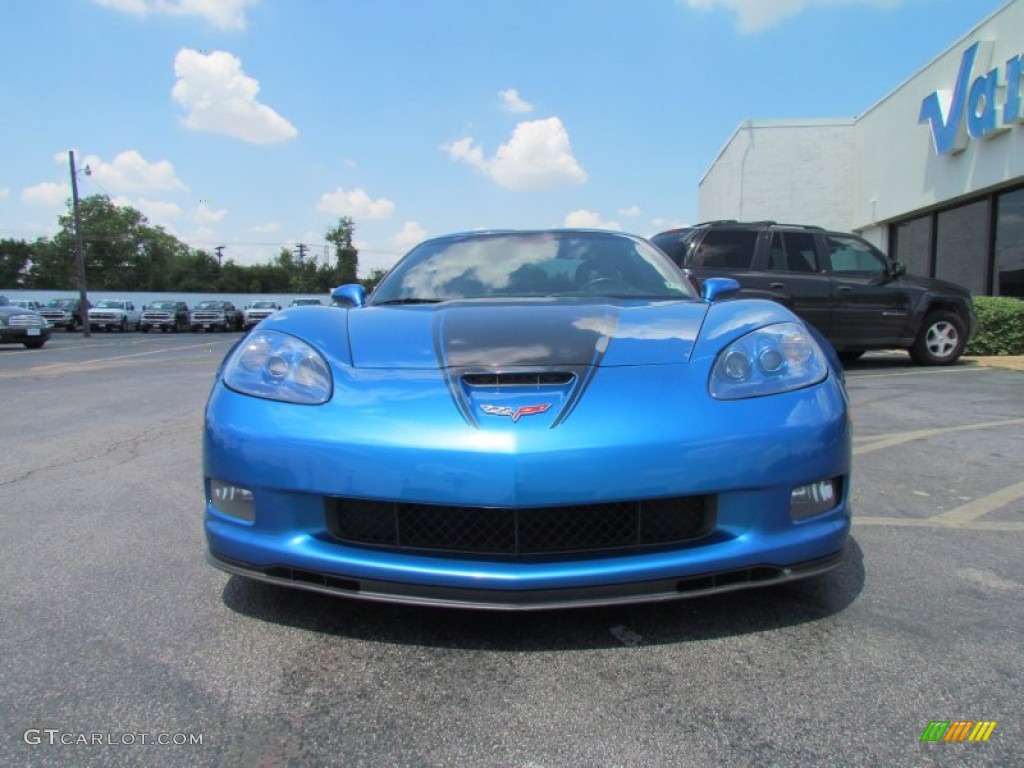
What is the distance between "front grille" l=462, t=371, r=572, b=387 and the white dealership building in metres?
13.6

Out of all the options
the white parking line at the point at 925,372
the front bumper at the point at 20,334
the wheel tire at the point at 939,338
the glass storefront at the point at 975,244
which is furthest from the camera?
the front bumper at the point at 20,334

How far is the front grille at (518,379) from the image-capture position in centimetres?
196

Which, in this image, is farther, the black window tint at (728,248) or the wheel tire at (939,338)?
the wheel tire at (939,338)

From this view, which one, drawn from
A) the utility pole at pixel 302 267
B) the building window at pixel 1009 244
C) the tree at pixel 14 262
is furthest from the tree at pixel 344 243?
the building window at pixel 1009 244

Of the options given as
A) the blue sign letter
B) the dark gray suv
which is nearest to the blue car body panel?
the dark gray suv

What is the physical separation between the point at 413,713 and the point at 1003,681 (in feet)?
A: 4.84

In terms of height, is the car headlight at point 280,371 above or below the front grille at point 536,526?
above

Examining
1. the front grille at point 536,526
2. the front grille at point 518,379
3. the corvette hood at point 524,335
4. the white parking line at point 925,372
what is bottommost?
the white parking line at point 925,372

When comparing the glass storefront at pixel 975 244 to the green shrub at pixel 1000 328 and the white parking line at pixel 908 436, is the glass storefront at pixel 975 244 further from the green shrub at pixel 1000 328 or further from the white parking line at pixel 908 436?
the white parking line at pixel 908 436

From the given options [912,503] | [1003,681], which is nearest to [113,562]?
[1003,681]

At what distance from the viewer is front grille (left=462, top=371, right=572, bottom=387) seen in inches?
77.1

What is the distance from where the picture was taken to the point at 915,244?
54.7 feet

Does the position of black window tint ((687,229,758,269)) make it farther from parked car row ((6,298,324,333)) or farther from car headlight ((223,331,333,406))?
parked car row ((6,298,324,333))

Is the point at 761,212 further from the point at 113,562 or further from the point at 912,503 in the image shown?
the point at 113,562
